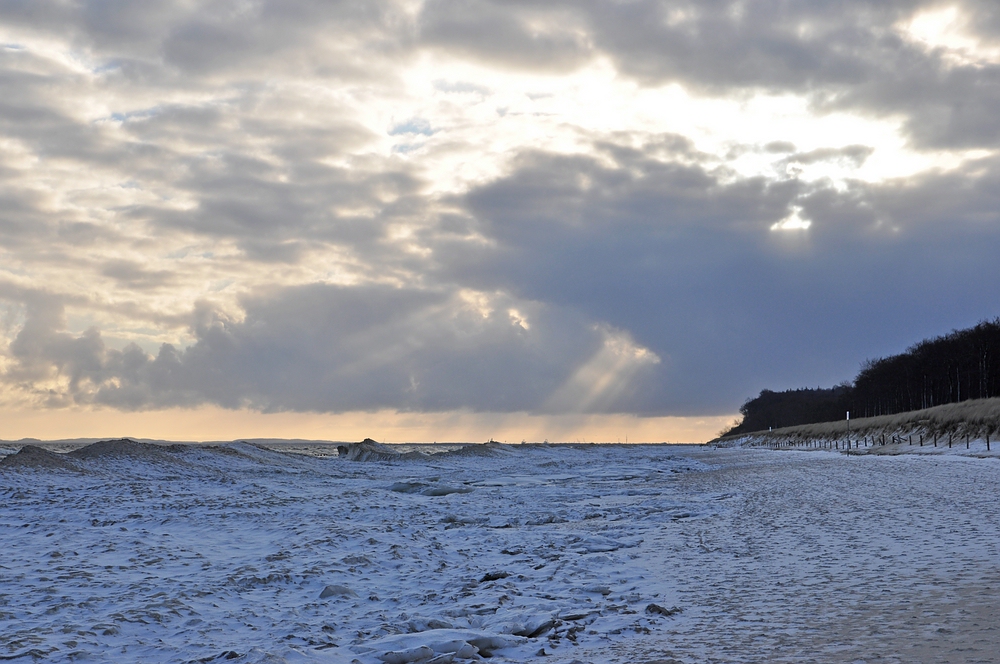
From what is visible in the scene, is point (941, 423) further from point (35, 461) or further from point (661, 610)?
point (35, 461)

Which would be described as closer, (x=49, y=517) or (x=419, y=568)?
(x=419, y=568)

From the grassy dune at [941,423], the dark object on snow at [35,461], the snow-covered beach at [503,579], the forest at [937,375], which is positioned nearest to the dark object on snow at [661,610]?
the snow-covered beach at [503,579]

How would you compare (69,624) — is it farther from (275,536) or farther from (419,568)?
(275,536)

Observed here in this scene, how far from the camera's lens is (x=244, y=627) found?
7.85 meters

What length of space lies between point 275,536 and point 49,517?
17.2 ft

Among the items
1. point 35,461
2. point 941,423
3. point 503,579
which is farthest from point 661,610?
point 941,423

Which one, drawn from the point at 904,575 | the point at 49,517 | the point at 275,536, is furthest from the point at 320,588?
the point at 49,517

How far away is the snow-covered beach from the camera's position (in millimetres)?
6766

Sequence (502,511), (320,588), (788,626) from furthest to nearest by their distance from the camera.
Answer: (502,511), (320,588), (788,626)

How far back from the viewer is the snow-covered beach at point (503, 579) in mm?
6766

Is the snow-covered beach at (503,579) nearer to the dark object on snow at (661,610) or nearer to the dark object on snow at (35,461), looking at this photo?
the dark object on snow at (661,610)

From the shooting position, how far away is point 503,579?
10.2m

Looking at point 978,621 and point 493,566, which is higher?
point 978,621

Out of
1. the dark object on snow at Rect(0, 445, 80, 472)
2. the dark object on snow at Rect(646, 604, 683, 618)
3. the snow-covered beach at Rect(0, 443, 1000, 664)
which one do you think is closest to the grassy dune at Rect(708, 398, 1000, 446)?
the snow-covered beach at Rect(0, 443, 1000, 664)
